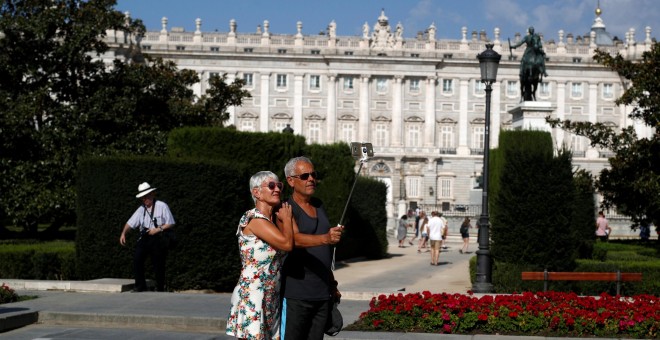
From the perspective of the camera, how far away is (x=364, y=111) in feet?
289

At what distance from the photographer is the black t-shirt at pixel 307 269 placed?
7.64 metres

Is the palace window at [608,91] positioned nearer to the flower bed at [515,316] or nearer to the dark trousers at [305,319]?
the flower bed at [515,316]

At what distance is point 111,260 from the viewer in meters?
18.0

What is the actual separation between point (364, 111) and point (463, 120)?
8.33 metres

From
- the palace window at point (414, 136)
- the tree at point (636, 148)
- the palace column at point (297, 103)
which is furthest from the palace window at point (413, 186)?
the tree at point (636, 148)

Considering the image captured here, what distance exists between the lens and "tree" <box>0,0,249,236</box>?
2748 centimetres

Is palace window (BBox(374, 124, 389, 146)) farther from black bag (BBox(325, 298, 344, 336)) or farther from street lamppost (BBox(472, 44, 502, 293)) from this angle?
black bag (BBox(325, 298, 344, 336))

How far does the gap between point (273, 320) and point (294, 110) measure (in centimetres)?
7976

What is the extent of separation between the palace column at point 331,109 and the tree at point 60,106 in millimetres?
55749

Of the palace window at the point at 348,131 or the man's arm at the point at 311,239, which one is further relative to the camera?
the palace window at the point at 348,131

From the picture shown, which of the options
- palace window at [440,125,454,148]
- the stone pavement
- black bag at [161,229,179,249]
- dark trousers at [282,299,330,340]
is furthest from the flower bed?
palace window at [440,125,454,148]

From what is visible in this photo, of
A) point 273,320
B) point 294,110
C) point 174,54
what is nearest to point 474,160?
point 294,110

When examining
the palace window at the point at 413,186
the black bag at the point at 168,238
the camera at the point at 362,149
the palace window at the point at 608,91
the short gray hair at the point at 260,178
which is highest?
the palace window at the point at 608,91

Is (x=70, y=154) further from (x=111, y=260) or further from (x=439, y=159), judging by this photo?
(x=439, y=159)
